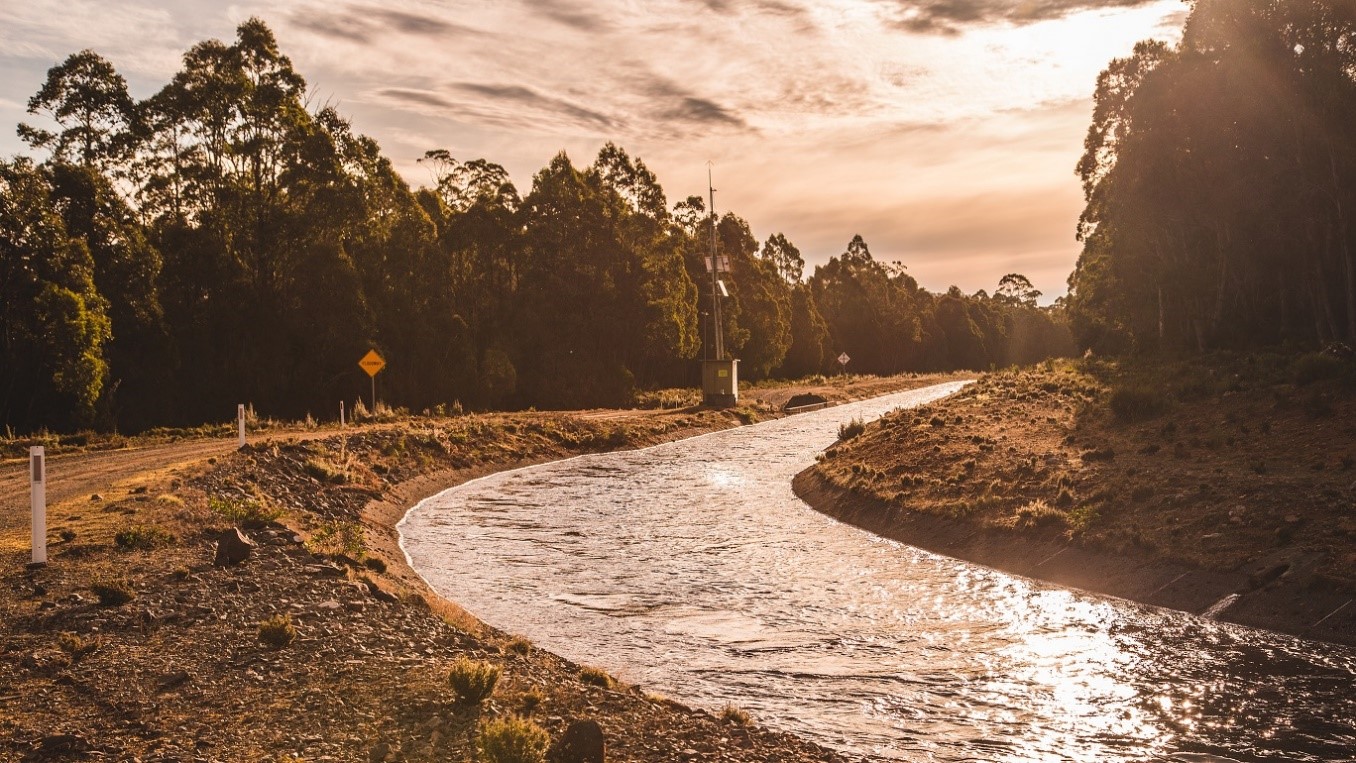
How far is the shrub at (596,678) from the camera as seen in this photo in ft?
38.8

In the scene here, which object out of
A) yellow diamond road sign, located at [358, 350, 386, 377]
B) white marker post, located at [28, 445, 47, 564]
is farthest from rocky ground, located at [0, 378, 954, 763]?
yellow diamond road sign, located at [358, 350, 386, 377]

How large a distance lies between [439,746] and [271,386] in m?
45.7

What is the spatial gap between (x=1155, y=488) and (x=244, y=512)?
62.7 feet

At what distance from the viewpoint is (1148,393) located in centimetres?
3222

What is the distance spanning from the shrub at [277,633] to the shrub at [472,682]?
2.68 m

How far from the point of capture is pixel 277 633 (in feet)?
39.0

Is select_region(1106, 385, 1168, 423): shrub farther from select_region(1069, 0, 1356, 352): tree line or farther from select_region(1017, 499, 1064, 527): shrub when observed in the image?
select_region(1069, 0, 1356, 352): tree line

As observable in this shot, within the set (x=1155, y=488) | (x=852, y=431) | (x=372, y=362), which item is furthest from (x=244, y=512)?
(x=852, y=431)

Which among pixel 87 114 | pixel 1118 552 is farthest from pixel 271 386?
pixel 1118 552

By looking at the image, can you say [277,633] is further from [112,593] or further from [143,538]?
[143,538]

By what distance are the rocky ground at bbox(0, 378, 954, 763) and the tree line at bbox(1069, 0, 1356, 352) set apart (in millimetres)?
39163

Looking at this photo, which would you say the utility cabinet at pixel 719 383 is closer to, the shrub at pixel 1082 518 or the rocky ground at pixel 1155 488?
the rocky ground at pixel 1155 488

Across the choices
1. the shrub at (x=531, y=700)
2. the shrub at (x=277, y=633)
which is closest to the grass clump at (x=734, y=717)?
the shrub at (x=531, y=700)

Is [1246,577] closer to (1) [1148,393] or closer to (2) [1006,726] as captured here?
(2) [1006,726]
